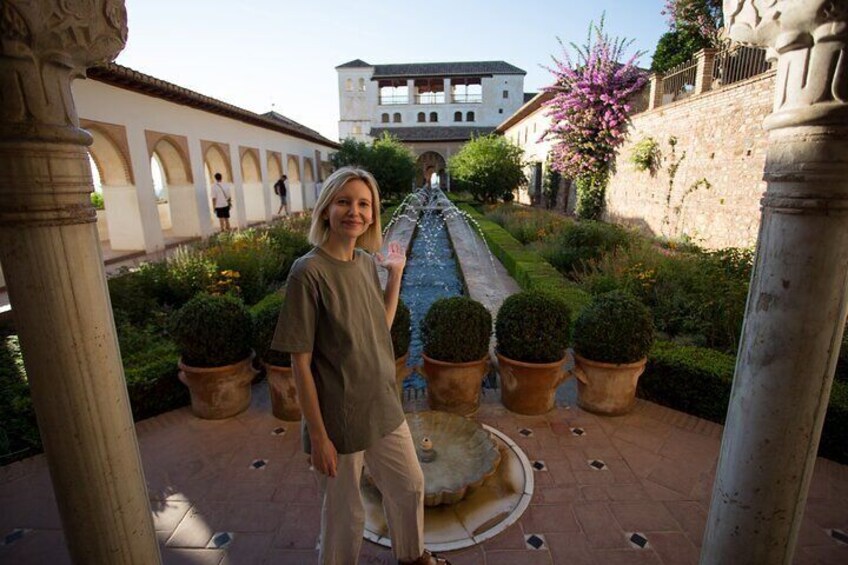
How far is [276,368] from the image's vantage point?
364cm

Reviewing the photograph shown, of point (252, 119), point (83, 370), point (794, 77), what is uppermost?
point (252, 119)

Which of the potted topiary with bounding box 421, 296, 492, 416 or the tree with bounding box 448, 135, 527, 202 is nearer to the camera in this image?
the potted topiary with bounding box 421, 296, 492, 416

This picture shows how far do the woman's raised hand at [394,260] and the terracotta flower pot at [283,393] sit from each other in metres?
1.83

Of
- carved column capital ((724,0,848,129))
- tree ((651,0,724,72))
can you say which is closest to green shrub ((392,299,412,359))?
carved column capital ((724,0,848,129))

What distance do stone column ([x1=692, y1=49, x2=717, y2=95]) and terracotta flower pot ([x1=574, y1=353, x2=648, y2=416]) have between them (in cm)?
1064

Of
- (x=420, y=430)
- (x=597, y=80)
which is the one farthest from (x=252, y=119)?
(x=420, y=430)

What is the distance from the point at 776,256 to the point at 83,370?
2252 millimetres

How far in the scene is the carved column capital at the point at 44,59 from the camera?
1161 mm

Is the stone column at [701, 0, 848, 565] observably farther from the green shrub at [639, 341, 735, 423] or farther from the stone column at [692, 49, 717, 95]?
the stone column at [692, 49, 717, 95]

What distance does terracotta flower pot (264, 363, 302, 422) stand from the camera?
3.66m

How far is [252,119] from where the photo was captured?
16.1 meters

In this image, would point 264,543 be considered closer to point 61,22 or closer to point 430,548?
point 430,548

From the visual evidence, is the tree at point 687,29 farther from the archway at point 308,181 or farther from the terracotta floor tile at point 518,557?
the terracotta floor tile at point 518,557

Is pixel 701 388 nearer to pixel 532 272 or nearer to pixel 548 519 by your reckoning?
pixel 548 519
